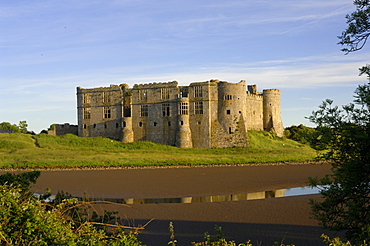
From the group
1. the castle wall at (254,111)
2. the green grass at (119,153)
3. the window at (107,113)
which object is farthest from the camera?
the window at (107,113)

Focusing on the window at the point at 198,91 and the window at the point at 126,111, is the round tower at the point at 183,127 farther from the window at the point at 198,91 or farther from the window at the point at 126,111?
the window at the point at 126,111

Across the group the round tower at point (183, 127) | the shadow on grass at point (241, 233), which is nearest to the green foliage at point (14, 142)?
the round tower at point (183, 127)

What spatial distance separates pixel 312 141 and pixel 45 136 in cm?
5534

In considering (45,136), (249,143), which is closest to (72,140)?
(45,136)

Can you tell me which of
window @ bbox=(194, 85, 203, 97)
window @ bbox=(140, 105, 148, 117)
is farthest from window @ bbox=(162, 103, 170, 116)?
window @ bbox=(194, 85, 203, 97)

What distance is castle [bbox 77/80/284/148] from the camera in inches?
2238

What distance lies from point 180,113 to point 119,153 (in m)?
11.3

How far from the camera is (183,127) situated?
57188 mm

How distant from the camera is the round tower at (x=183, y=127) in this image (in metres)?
56.9

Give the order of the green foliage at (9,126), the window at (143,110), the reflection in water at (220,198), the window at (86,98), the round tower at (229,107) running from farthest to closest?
the green foliage at (9,126) → the window at (86,98) → the window at (143,110) → the round tower at (229,107) → the reflection in water at (220,198)

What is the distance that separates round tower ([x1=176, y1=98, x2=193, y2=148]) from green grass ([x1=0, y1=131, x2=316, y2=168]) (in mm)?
1914

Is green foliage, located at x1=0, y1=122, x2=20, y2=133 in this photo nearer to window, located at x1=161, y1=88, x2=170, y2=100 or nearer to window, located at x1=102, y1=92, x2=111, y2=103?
window, located at x1=102, y1=92, x2=111, y2=103

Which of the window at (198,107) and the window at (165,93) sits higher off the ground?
the window at (165,93)

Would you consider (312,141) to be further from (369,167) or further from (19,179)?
(19,179)
